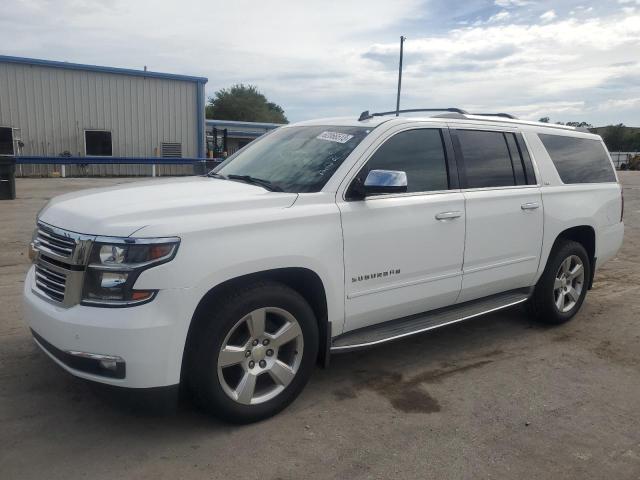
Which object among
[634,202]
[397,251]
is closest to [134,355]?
[397,251]

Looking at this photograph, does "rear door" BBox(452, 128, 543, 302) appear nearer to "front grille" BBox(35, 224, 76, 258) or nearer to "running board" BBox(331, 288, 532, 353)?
"running board" BBox(331, 288, 532, 353)

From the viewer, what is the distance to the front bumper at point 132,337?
2.85m

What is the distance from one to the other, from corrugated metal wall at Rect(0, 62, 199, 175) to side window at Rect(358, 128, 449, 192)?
969 inches

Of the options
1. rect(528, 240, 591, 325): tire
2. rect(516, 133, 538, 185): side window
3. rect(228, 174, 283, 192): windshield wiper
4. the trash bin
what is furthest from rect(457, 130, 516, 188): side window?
the trash bin

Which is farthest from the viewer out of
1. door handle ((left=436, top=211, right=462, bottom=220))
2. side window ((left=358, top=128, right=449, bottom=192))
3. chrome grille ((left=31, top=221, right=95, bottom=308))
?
door handle ((left=436, top=211, right=462, bottom=220))

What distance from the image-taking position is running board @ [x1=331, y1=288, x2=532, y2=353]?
376 cm

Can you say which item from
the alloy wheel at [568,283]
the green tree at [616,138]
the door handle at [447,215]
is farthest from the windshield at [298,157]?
the green tree at [616,138]

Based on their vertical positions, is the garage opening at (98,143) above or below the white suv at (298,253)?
above

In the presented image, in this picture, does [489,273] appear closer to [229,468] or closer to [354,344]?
[354,344]

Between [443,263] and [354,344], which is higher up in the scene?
[443,263]

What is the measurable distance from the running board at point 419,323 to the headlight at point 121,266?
52.6 inches

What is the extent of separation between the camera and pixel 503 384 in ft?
13.4

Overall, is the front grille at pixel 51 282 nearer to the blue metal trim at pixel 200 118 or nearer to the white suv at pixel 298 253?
the white suv at pixel 298 253

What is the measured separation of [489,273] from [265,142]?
2.15m
